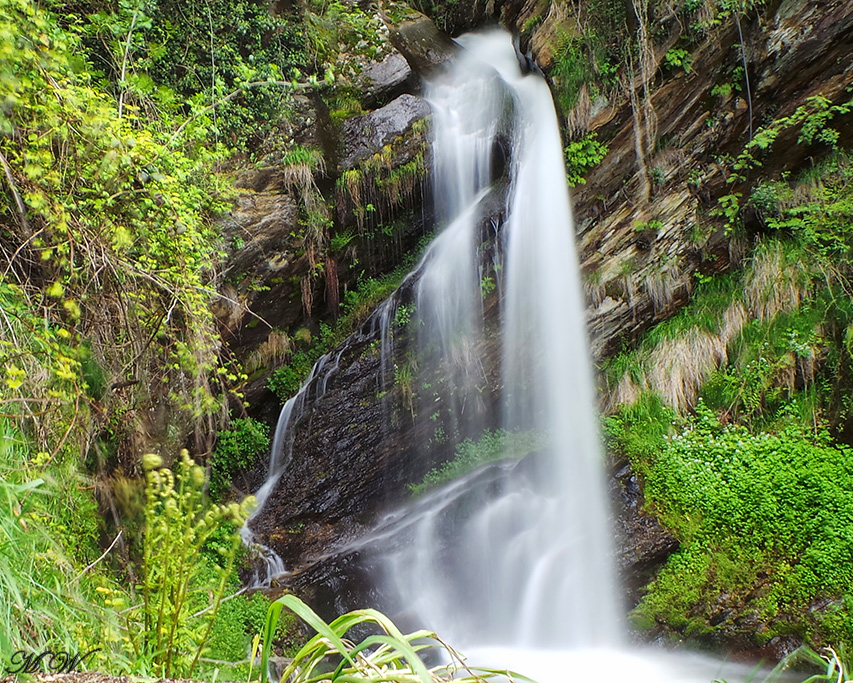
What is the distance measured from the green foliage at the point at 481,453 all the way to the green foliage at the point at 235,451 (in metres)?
1.92

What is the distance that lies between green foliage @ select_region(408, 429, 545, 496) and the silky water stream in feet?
0.29

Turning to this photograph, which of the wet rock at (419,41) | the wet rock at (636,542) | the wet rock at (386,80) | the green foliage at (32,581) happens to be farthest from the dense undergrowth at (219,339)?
the wet rock at (419,41)

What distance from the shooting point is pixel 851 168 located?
5688 mm

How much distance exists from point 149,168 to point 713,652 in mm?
5797

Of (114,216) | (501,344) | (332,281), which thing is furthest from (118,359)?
(501,344)

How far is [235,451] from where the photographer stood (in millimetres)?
6141

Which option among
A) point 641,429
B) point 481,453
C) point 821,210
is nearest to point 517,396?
point 481,453

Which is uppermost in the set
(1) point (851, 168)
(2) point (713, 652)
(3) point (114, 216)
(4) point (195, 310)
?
(1) point (851, 168)

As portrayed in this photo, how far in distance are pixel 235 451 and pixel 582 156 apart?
5.47 metres

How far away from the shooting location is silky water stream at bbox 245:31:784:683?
5.04 m

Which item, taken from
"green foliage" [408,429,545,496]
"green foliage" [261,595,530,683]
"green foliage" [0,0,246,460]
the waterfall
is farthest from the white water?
"green foliage" [261,595,530,683]

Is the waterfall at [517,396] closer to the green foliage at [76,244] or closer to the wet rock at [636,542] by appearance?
the wet rock at [636,542]

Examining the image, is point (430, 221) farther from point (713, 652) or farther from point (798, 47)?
point (713, 652)

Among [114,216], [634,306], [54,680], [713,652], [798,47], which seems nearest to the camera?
[54,680]
